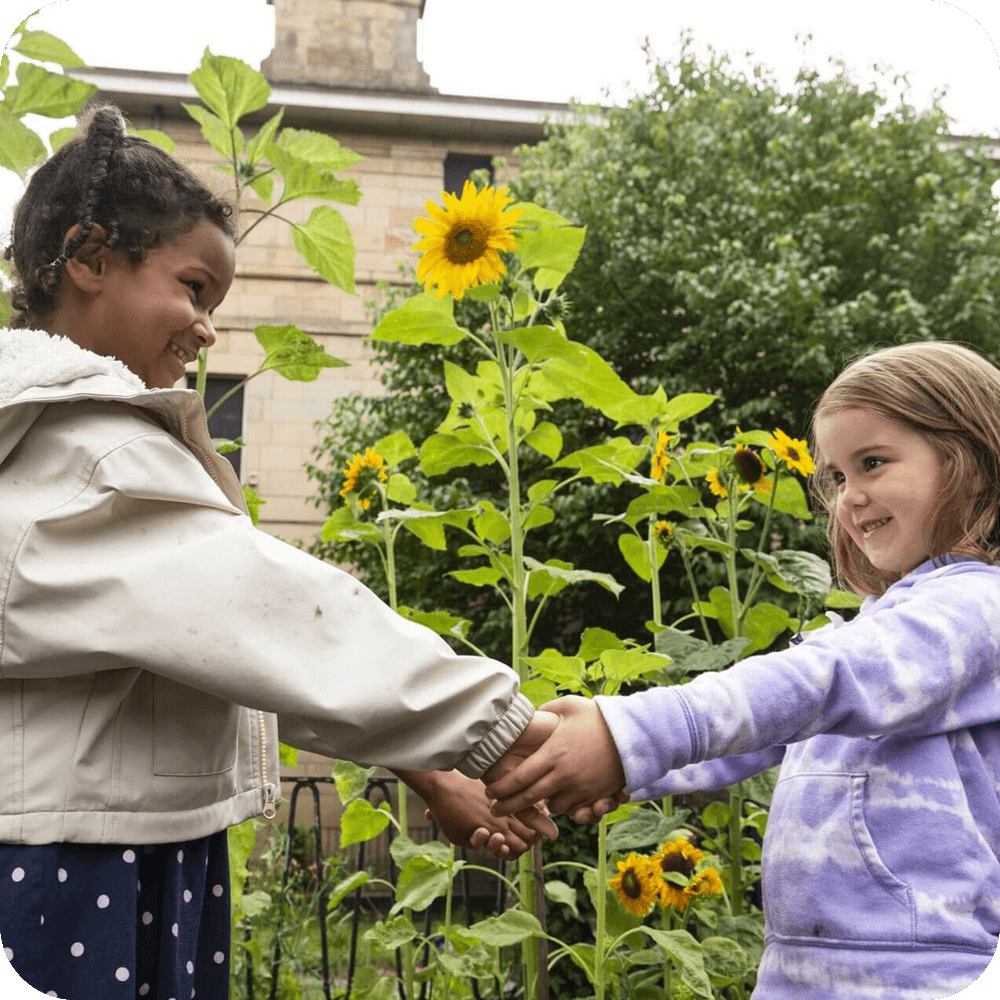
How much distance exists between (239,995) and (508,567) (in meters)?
1.46

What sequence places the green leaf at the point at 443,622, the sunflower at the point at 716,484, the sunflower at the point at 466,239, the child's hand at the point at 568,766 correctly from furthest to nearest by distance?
the sunflower at the point at 716,484, the green leaf at the point at 443,622, the sunflower at the point at 466,239, the child's hand at the point at 568,766

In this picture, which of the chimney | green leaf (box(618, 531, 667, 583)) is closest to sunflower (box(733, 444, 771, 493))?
green leaf (box(618, 531, 667, 583))

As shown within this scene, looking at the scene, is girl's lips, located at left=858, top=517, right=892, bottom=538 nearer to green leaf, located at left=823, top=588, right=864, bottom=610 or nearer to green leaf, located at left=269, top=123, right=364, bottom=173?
green leaf, located at left=823, top=588, right=864, bottom=610

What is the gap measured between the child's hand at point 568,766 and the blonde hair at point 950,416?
0.56 metres

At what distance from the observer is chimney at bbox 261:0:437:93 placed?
7.85 m

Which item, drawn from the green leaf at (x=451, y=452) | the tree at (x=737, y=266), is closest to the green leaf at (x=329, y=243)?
the green leaf at (x=451, y=452)

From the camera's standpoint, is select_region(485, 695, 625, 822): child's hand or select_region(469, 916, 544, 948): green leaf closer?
select_region(485, 695, 625, 822): child's hand

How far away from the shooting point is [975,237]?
7.86 m

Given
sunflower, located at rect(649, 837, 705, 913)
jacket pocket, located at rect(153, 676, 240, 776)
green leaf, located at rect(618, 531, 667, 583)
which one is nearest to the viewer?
jacket pocket, located at rect(153, 676, 240, 776)

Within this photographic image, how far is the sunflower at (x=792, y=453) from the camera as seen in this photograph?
86.7 inches

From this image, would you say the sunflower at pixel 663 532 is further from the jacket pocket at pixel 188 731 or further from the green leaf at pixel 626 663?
the jacket pocket at pixel 188 731

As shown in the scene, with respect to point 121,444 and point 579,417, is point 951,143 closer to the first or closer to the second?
point 579,417

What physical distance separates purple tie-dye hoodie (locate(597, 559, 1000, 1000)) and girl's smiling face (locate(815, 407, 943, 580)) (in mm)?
103

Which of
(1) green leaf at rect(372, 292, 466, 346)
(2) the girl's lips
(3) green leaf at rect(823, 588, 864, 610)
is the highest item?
(1) green leaf at rect(372, 292, 466, 346)
